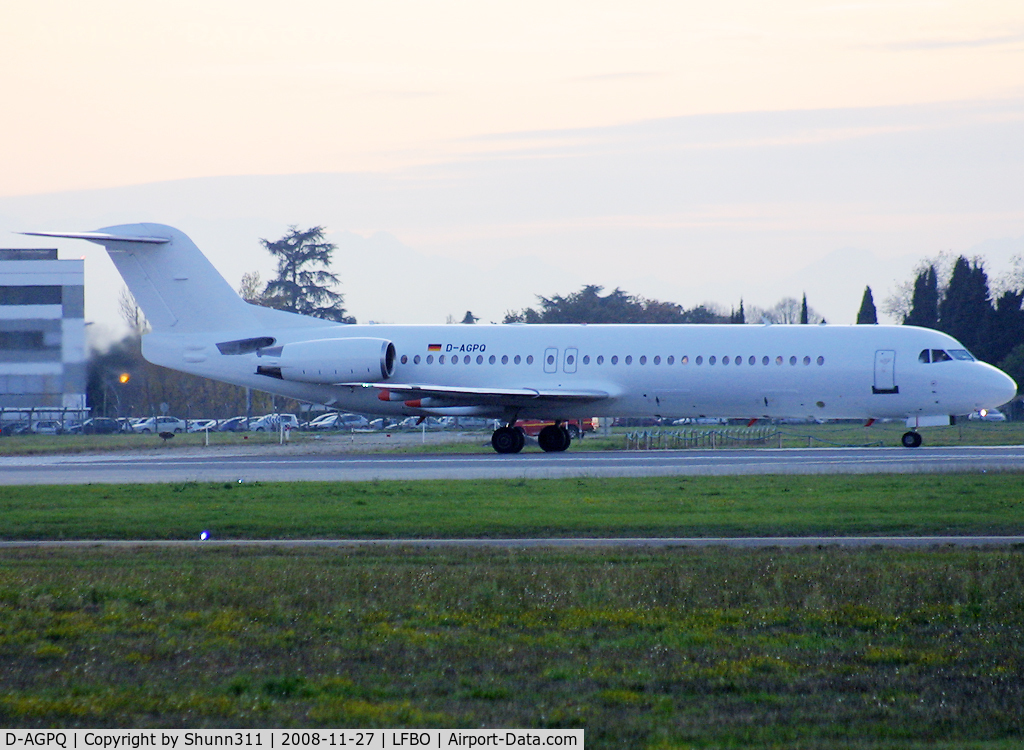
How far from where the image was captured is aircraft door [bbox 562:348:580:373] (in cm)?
3569

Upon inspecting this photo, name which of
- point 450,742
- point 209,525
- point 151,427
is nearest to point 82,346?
point 209,525

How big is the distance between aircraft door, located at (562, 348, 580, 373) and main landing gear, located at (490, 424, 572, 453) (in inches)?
80.0

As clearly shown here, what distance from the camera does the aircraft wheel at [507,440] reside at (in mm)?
35375

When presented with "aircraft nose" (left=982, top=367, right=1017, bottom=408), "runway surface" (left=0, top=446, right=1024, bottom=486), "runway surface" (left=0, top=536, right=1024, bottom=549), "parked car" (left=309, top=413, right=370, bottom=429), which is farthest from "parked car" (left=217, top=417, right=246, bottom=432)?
"runway surface" (left=0, top=536, right=1024, bottom=549)

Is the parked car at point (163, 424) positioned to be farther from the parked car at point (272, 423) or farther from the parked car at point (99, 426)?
the parked car at point (99, 426)

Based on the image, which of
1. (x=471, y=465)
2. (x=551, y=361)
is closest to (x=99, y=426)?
(x=551, y=361)

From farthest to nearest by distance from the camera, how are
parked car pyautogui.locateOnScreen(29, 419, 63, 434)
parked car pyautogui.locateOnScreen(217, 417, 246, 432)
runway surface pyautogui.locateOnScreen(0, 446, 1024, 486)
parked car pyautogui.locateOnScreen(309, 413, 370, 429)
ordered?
parked car pyautogui.locateOnScreen(217, 417, 246, 432)
parked car pyautogui.locateOnScreen(309, 413, 370, 429)
parked car pyautogui.locateOnScreen(29, 419, 63, 434)
runway surface pyautogui.locateOnScreen(0, 446, 1024, 486)

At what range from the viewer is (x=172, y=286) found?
121ft

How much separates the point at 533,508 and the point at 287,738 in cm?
1199

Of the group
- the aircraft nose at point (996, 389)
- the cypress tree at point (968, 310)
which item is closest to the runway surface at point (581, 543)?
the aircraft nose at point (996, 389)

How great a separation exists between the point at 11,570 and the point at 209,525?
14.3 feet

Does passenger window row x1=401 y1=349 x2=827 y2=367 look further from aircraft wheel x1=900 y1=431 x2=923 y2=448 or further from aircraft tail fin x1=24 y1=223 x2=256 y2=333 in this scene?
aircraft tail fin x1=24 y1=223 x2=256 y2=333

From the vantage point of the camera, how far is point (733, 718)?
7191mm

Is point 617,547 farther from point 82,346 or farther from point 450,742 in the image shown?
point 82,346
